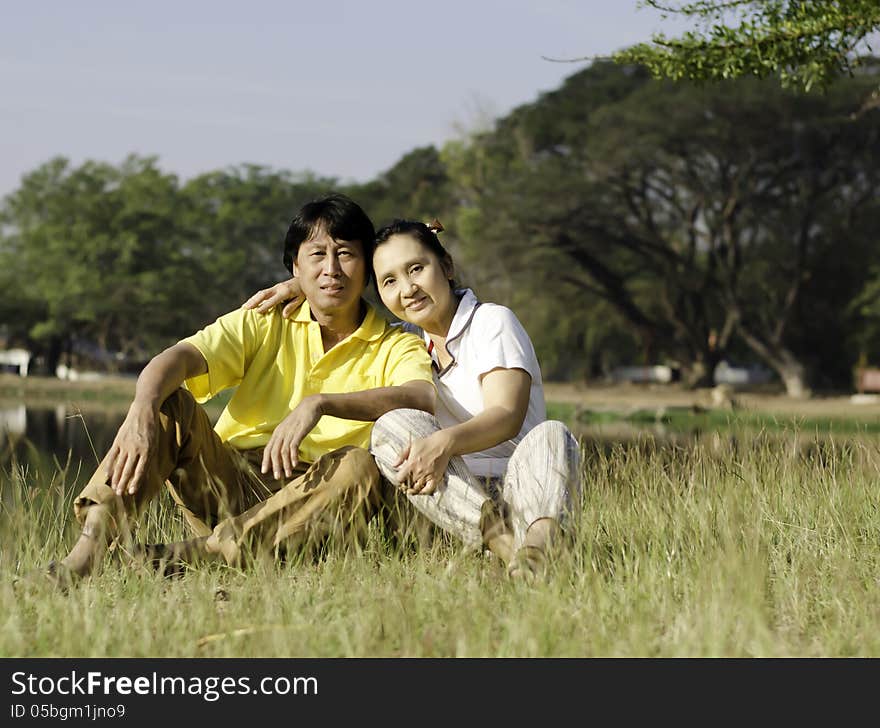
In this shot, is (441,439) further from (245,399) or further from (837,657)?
(837,657)

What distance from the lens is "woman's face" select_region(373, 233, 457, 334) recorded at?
349 cm

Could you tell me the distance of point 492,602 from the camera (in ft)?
9.52

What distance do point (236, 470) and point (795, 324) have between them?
27069 mm

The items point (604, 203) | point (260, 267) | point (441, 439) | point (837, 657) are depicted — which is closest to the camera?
point (837, 657)

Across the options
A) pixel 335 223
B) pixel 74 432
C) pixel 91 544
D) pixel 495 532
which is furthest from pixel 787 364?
pixel 91 544

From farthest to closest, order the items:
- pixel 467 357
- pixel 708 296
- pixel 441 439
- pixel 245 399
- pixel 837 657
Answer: pixel 708 296 < pixel 245 399 < pixel 467 357 < pixel 441 439 < pixel 837 657

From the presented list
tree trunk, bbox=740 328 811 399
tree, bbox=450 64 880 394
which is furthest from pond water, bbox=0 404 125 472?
tree trunk, bbox=740 328 811 399

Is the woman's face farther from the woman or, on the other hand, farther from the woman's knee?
the woman's knee

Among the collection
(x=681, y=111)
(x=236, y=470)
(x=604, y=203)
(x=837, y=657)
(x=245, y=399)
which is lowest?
(x=837, y=657)

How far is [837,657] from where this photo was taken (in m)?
2.61

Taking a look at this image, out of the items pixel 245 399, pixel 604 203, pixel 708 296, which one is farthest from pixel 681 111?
pixel 245 399
